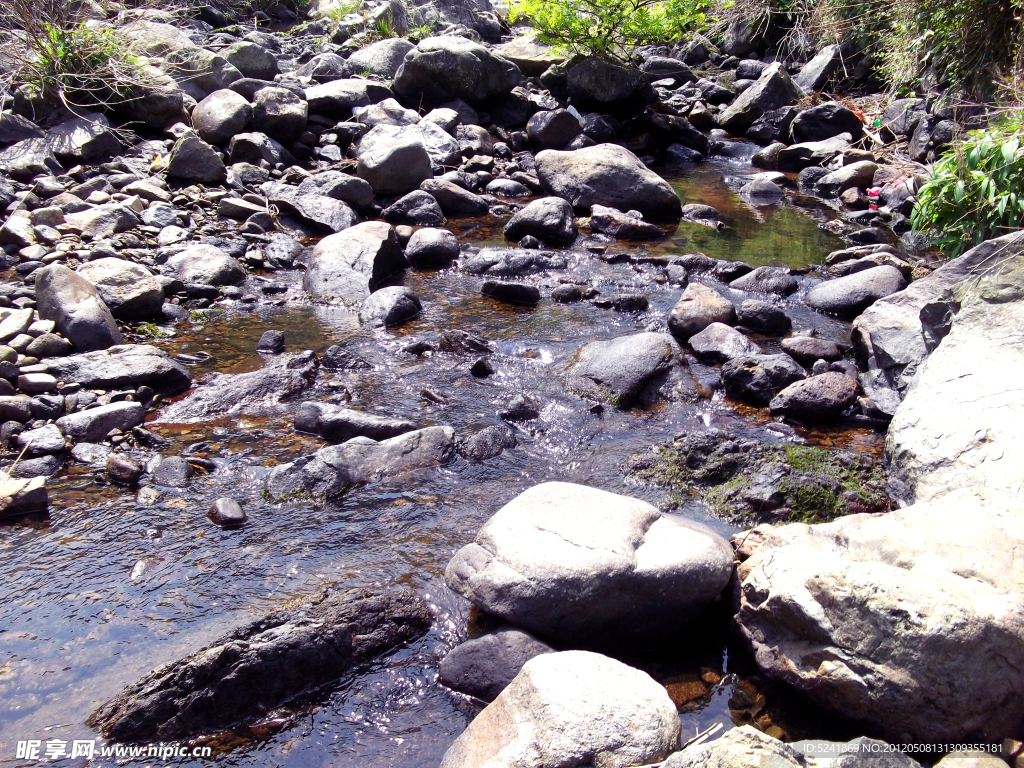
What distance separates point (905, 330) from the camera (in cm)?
593

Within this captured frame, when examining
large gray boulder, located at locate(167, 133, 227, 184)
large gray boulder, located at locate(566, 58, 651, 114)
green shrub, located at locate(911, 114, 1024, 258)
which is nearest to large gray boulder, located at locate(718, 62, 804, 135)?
large gray boulder, located at locate(566, 58, 651, 114)

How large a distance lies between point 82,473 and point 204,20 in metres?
18.7

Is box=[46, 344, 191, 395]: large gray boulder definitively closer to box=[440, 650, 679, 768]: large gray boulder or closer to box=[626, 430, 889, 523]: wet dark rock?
box=[626, 430, 889, 523]: wet dark rock

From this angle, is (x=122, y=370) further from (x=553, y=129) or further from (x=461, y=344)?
(x=553, y=129)

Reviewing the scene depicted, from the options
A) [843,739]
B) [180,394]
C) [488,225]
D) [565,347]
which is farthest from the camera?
[488,225]

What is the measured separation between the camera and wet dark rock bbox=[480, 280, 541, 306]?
25.3ft

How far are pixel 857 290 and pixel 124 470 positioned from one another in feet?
22.3

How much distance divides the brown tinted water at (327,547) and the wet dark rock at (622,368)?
19 cm

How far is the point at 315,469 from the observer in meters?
4.75

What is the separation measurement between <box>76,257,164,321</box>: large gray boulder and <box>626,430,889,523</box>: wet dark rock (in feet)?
15.6

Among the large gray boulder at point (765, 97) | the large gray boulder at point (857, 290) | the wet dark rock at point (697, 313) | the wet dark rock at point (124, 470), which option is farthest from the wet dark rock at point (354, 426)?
the large gray boulder at point (765, 97)

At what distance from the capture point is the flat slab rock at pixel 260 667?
10.1 ft

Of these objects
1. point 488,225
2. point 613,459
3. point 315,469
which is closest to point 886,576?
point 613,459

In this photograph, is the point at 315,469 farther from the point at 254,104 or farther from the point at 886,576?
the point at 254,104
